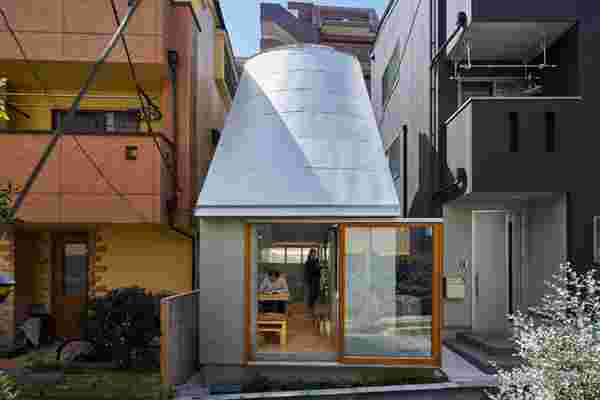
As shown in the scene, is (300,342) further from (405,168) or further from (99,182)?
(405,168)

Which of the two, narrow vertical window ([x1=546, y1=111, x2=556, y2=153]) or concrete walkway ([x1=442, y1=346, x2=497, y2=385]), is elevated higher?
narrow vertical window ([x1=546, y1=111, x2=556, y2=153])

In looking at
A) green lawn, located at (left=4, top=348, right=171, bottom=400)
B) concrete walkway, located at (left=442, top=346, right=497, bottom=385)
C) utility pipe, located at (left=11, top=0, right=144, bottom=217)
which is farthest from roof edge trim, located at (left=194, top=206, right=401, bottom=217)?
utility pipe, located at (left=11, top=0, right=144, bottom=217)

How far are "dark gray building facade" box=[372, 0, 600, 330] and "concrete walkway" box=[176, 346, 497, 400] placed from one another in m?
2.28

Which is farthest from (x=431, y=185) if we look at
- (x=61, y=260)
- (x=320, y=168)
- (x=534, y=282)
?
(x=61, y=260)

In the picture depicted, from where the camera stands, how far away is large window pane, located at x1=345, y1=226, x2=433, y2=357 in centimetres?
798

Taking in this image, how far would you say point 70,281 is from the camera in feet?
36.4

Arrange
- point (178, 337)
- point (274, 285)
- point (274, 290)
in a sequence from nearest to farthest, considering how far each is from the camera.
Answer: point (178, 337)
point (274, 290)
point (274, 285)

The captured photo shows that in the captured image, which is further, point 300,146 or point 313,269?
point 313,269

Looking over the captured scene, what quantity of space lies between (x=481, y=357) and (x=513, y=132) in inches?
157

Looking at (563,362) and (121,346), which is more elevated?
(563,362)

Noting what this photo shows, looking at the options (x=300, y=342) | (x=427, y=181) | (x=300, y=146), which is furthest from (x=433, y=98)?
(x=300, y=342)

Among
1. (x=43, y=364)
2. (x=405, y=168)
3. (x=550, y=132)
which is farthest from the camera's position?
(x=405, y=168)

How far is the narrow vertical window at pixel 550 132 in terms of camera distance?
8.87m

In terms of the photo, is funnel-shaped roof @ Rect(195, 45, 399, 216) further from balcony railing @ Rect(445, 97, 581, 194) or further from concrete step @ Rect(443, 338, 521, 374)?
concrete step @ Rect(443, 338, 521, 374)
